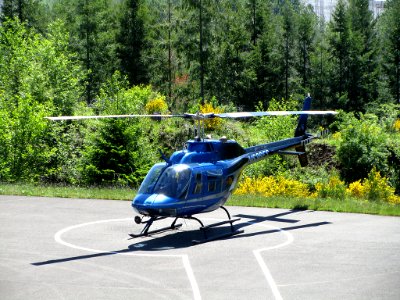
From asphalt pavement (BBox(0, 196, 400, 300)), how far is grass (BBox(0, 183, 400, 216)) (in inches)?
29.3

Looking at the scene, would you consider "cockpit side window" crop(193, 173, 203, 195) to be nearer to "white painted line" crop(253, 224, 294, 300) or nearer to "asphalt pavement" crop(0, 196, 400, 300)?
"asphalt pavement" crop(0, 196, 400, 300)

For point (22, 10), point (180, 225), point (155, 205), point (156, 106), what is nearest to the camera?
point (155, 205)

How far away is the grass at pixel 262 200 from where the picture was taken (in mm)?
19188

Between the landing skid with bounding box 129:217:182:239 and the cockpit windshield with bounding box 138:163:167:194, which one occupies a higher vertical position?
the cockpit windshield with bounding box 138:163:167:194

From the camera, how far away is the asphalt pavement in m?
10.8

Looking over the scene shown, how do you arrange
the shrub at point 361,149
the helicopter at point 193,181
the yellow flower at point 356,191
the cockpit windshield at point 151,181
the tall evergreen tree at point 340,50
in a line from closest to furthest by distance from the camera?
the helicopter at point 193,181
the cockpit windshield at point 151,181
the yellow flower at point 356,191
the shrub at point 361,149
the tall evergreen tree at point 340,50

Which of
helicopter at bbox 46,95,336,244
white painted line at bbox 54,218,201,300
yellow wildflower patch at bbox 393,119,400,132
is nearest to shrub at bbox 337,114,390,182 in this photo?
yellow wildflower patch at bbox 393,119,400,132

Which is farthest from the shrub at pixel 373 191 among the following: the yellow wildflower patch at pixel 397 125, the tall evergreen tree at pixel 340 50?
the tall evergreen tree at pixel 340 50

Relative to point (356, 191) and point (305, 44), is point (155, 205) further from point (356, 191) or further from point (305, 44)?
point (305, 44)

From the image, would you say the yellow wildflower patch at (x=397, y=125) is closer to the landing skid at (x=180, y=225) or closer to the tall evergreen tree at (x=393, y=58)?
the tall evergreen tree at (x=393, y=58)

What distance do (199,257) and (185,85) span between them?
3789cm

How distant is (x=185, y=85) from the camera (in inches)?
1982

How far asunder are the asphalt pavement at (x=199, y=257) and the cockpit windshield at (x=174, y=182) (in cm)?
127

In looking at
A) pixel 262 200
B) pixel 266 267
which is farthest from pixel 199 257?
pixel 262 200
